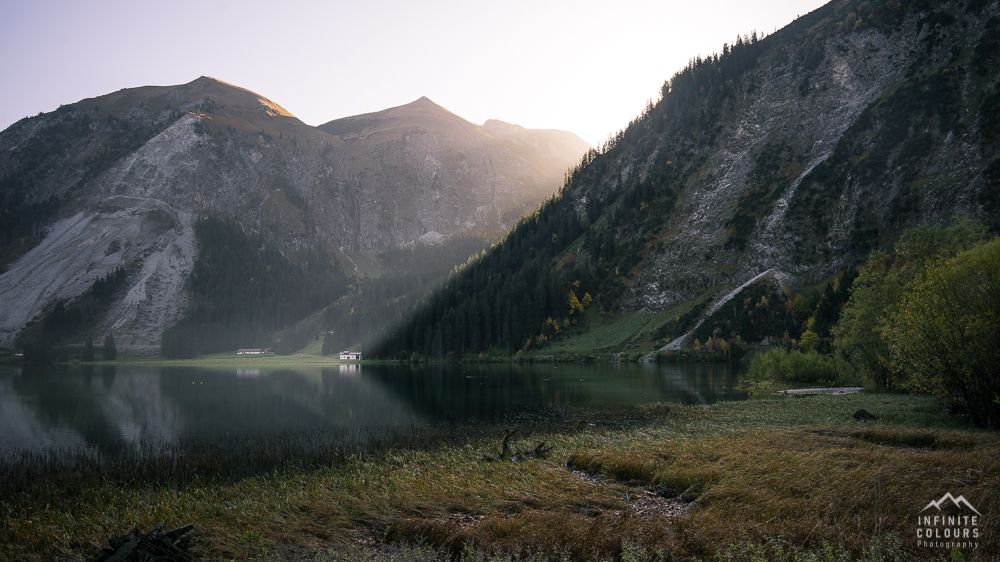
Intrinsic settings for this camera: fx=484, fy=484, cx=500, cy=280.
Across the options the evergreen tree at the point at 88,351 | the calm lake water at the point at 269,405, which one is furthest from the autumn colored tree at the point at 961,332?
the evergreen tree at the point at 88,351

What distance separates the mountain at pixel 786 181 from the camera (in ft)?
391

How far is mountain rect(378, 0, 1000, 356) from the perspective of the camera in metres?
119

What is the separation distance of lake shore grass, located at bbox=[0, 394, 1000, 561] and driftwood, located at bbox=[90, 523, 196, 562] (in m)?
1.07

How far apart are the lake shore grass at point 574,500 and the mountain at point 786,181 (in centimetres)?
11456

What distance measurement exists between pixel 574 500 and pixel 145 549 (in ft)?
34.5

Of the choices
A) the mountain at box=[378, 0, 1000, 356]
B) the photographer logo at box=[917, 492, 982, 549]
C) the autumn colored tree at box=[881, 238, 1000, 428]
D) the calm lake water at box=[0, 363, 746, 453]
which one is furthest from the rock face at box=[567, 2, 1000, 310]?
the photographer logo at box=[917, 492, 982, 549]

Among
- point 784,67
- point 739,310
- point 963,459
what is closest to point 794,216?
point 739,310

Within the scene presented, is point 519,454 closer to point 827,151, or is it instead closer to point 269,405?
point 269,405

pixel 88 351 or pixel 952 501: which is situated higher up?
pixel 952 501

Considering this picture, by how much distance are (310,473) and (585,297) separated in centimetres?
15142

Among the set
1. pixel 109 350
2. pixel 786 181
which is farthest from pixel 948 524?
pixel 109 350

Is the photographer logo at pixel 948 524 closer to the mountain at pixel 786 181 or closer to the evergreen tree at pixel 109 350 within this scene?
the mountain at pixel 786 181

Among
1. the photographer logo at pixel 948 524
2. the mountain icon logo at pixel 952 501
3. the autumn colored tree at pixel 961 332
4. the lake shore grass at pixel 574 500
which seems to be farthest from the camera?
the autumn colored tree at pixel 961 332

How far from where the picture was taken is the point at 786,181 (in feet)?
486
